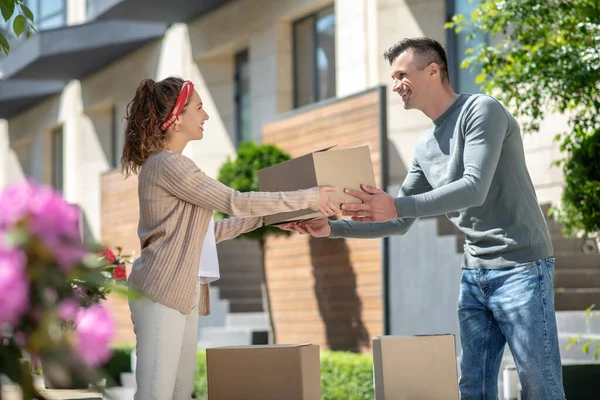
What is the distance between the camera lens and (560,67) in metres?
5.68

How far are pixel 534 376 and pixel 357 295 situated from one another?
639cm

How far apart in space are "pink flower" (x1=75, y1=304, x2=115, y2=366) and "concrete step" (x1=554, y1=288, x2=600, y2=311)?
6584 millimetres

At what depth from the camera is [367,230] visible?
350 cm

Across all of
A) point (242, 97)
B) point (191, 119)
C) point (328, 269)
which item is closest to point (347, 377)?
point (328, 269)

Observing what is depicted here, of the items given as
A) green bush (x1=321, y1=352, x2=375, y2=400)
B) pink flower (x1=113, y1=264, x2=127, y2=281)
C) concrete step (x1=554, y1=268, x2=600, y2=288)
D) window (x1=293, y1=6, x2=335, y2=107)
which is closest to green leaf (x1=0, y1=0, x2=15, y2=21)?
pink flower (x1=113, y1=264, x2=127, y2=281)

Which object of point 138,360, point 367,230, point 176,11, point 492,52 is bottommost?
point 138,360

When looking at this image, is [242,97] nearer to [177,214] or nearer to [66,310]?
[177,214]

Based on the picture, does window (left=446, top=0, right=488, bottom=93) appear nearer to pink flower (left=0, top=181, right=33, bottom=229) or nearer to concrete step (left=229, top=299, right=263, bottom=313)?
concrete step (left=229, top=299, right=263, bottom=313)

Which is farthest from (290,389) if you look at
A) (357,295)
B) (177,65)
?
(177,65)

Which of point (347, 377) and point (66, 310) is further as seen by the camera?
point (347, 377)

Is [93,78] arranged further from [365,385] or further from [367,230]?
[367,230]

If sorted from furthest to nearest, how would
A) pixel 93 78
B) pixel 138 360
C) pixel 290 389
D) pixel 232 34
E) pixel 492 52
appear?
pixel 93 78 < pixel 232 34 < pixel 492 52 < pixel 290 389 < pixel 138 360

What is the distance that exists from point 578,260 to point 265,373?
18.0 ft

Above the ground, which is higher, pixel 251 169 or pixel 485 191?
pixel 251 169
